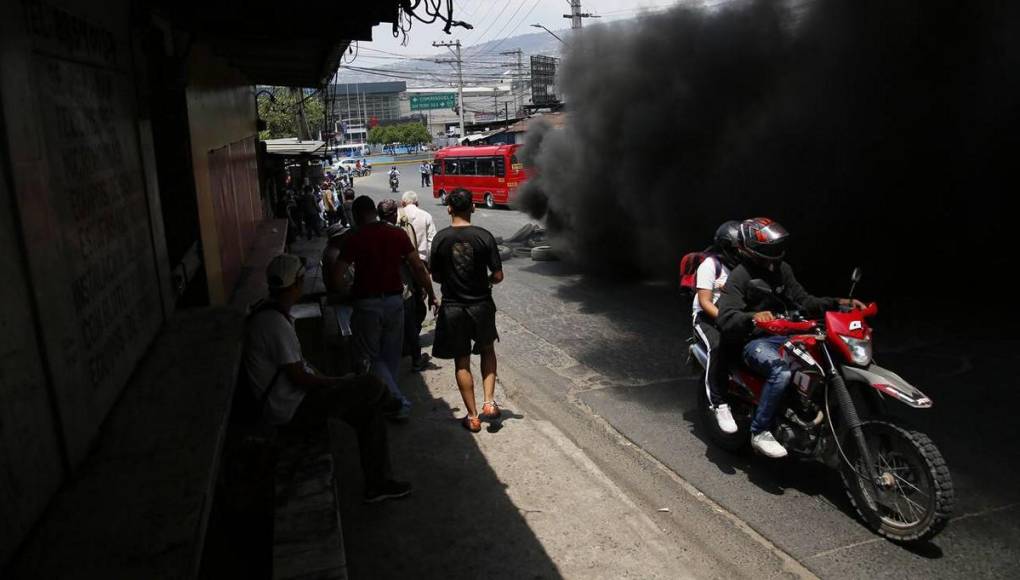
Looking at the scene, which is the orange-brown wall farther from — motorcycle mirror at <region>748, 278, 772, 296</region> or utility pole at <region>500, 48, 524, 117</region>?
utility pole at <region>500, 48, 524, 117</region>

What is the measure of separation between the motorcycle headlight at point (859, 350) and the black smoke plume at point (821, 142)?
20.6 ft

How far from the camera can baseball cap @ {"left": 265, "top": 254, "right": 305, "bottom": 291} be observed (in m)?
3.62

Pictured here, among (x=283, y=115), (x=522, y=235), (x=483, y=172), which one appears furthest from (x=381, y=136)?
(x=522, y=235)

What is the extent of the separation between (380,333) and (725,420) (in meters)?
2.37

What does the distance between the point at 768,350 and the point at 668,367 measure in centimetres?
254

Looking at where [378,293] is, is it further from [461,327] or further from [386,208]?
[386,208]

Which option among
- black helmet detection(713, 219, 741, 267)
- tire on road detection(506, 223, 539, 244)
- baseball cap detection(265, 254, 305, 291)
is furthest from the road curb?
tire on road detection(506, 223, 539, 244)

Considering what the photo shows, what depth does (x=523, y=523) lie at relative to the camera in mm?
3684

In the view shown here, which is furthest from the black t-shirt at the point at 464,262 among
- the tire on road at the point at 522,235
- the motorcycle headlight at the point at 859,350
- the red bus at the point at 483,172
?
the red bus at the point at 483,172

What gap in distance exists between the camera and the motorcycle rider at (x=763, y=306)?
3924 millimetres

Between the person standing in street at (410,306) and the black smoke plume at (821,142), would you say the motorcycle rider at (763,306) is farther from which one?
the black smoke plume at (821,142)

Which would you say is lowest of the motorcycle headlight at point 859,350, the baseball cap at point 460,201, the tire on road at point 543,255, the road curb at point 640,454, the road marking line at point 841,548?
the tire on road at point 543,255

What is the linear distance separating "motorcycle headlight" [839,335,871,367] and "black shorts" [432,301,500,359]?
224 centimetres

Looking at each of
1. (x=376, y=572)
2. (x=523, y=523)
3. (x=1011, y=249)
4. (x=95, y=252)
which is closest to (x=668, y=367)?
(x=523, y=523)
